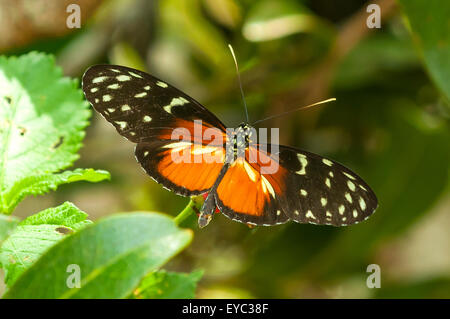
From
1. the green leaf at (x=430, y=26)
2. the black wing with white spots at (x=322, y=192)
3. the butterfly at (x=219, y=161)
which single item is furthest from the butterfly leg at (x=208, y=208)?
the green leaf at (x=430, y=26)

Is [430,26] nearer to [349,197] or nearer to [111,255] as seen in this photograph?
[349,197]

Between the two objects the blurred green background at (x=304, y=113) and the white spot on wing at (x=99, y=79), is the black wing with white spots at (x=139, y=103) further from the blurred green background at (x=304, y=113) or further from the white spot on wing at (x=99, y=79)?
the blurred green background at (x=304, y=113)

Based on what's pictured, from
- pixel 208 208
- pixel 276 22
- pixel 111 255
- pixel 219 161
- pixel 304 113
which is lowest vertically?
pixel 111 255

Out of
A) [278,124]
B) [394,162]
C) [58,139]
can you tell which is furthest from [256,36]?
[58,139]

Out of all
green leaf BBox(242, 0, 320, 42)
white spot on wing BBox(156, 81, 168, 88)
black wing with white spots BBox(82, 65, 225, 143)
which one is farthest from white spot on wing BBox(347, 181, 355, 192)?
green leaf BBox(242, 0, 320, 42)

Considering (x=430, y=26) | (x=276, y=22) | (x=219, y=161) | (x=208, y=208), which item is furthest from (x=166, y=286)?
(x=276, y=22)
